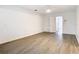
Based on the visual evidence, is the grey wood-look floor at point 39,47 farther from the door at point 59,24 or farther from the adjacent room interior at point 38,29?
the door at point 59,24

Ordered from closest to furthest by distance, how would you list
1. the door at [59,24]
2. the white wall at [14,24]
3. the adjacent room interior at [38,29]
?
the adjacent room interior at [38,29] → the white wall at [14,24] → the door at [59,24]

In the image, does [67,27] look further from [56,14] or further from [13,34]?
[13,34]

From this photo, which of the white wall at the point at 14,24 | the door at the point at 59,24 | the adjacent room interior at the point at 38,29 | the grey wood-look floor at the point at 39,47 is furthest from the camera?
the door at the point at 59,24

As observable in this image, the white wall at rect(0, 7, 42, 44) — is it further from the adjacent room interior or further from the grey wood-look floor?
the grey wood-look floor

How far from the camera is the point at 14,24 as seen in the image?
510 centimetres

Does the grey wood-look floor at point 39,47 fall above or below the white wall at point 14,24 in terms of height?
below

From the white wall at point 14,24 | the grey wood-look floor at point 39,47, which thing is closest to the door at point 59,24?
the white wall at point 14,24

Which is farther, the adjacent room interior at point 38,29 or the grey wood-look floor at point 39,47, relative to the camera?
the adjacent room interior at point 38,29

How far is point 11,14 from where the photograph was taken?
4.84m

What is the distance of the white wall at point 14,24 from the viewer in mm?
4365
